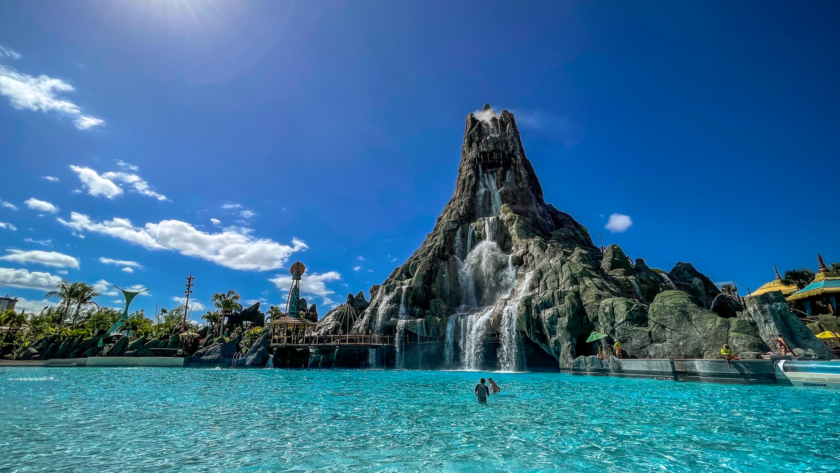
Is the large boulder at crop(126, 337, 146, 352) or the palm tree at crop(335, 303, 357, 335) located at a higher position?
the palm tree at crop(335, 303, 357, 335)

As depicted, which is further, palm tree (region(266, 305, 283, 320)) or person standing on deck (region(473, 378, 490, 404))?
palm tree (region(266, 305, 283, 320))

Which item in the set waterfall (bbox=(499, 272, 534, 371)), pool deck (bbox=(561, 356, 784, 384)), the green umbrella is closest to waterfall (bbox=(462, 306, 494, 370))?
waterfall (bbox=(499, 272, 534, 371))

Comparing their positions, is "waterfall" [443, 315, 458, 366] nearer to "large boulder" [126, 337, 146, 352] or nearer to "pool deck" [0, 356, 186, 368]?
"pool deck" [0, 356, 186, 368]

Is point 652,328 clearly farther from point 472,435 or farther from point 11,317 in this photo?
point 11,317

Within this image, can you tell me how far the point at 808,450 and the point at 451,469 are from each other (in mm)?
7696

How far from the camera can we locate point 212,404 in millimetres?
15289

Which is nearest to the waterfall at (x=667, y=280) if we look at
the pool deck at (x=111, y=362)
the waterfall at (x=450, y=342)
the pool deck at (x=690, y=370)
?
the pool deck at (x=690, y=370)

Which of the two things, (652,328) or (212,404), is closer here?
(212,404)

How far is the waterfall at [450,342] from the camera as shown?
4344cm

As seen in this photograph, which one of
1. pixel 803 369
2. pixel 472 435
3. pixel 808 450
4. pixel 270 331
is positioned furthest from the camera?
pixel 270 331

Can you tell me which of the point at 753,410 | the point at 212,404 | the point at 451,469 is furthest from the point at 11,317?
the point at 753,410

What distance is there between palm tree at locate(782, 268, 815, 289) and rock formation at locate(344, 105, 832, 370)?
62.3 feet

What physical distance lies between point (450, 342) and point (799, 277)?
177 feet

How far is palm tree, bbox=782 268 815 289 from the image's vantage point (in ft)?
185
